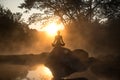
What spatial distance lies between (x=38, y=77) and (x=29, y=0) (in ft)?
48.3

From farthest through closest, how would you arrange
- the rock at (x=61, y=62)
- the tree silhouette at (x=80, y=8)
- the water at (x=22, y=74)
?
the tree silhouette at (x=80, y=8), the water at (x=22, y=74), the rock at (x=61, y=62)

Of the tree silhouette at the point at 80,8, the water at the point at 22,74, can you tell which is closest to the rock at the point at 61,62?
the water at the point at 22,74

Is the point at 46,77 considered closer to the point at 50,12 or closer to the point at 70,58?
the point at 70,58

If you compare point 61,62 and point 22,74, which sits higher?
point 61,62

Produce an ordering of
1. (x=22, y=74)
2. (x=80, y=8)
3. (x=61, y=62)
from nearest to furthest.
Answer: (x=61, y=62)
(x=22, y=74)
(x=80, y=8)

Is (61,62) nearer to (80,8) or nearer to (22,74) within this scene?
(22,74)

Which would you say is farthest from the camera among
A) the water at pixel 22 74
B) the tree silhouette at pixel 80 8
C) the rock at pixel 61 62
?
the tree silhouette at pixel 80 8

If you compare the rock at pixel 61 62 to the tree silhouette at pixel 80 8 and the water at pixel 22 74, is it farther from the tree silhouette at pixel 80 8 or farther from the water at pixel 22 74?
the tree silhouette at pixel 80 8

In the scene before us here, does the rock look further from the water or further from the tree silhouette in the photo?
the tree silhouette

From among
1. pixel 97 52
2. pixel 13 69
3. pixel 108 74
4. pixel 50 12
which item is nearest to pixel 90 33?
pixel 97 52

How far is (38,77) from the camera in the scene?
27.5 meters

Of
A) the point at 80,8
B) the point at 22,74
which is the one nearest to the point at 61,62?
the point at 22,74

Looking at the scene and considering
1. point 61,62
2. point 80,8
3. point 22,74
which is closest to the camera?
point 61,62

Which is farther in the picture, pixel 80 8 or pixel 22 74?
pixel 80 8
